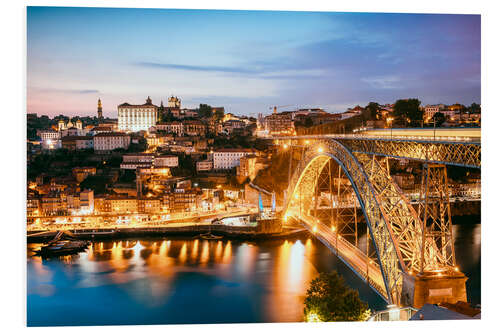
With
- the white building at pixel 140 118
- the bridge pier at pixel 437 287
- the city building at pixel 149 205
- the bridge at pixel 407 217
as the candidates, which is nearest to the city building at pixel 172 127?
the white building at pixel 140 118

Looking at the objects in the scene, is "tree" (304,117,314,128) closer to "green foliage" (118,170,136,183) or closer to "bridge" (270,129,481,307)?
"green foliage" (118,170,136,183)

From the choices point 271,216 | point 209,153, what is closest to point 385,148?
point 271,216

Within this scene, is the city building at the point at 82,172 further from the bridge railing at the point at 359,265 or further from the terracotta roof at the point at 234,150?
the bridge railing at the point at 359,265

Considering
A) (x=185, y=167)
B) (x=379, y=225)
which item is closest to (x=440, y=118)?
(x=379, y=225)

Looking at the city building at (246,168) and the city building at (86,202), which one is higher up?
the city building at (246,168)

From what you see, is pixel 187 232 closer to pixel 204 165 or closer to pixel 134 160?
pixel 134 160
